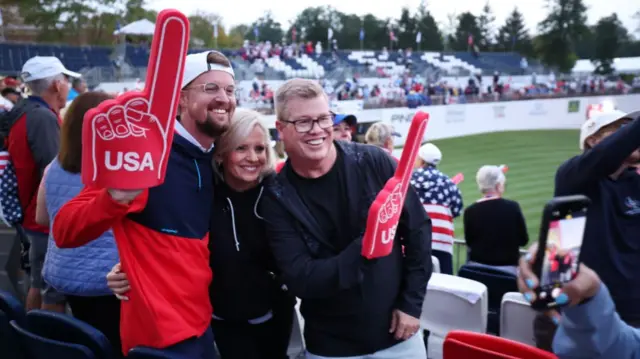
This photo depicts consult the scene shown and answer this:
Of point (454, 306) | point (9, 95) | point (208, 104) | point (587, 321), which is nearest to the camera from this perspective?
point (587, 321)

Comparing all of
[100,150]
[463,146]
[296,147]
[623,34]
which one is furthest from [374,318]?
[623,34]

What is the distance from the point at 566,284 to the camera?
1210 millimetres

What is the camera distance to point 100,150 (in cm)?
151

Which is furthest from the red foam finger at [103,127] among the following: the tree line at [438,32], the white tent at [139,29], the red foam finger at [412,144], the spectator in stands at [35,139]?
the tree line at [438,32]

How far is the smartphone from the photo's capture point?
1.18m

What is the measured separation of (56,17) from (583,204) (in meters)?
43.7

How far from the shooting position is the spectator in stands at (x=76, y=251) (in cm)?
233

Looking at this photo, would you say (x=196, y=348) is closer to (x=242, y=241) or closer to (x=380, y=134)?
(x=242, y=241)

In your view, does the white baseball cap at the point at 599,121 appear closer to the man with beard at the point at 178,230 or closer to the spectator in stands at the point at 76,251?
the man with beard at the point at 178,230

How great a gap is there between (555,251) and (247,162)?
119 centimetres

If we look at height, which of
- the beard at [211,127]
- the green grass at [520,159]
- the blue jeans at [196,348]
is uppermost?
the beard at [211,127]

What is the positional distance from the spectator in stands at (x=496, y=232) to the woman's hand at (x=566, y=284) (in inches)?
113

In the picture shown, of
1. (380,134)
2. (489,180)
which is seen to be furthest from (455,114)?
(489,180)

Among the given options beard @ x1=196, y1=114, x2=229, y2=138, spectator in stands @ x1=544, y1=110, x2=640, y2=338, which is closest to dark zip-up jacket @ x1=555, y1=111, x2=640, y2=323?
spectator in stands @ x1=544, y1=110, x2=640, y2=338
